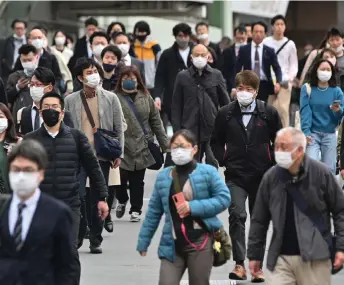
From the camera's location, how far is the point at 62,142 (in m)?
11.0

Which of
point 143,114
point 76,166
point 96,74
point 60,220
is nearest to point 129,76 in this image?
point 143,114

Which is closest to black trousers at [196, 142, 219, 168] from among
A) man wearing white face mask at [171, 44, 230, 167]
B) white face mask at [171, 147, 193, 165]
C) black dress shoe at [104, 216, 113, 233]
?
man wearing white face mask at [171, 44, 230, 167]

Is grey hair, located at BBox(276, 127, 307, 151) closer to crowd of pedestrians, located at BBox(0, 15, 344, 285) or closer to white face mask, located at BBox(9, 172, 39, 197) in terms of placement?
crowd of pedestrians, located at BBox(0, 15, 344, 285)

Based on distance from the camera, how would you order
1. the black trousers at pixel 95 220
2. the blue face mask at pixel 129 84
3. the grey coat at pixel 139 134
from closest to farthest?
the black trousers at pixel 95 220 → the blue face mask at pixel 129 84 → the grey coat at pixel 139 134

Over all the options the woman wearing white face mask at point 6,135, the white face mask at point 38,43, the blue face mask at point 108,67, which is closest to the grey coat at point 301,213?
the woman wearing white face mask at point 6,135

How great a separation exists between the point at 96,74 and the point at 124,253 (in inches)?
67.1

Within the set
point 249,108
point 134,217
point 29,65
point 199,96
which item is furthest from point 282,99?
point 249,108

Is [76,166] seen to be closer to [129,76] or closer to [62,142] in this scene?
[62,142]

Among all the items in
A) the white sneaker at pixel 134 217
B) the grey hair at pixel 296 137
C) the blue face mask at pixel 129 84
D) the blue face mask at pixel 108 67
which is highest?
the grey hair at pixel 296 137

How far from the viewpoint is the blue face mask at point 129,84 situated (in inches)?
587

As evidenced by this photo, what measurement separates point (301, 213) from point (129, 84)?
6.15 m

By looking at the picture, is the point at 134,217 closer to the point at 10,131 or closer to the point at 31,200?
the point at 10,131

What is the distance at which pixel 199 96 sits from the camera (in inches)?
614

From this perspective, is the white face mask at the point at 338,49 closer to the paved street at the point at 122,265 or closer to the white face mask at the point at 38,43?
the white face mask at the point at 38,43
